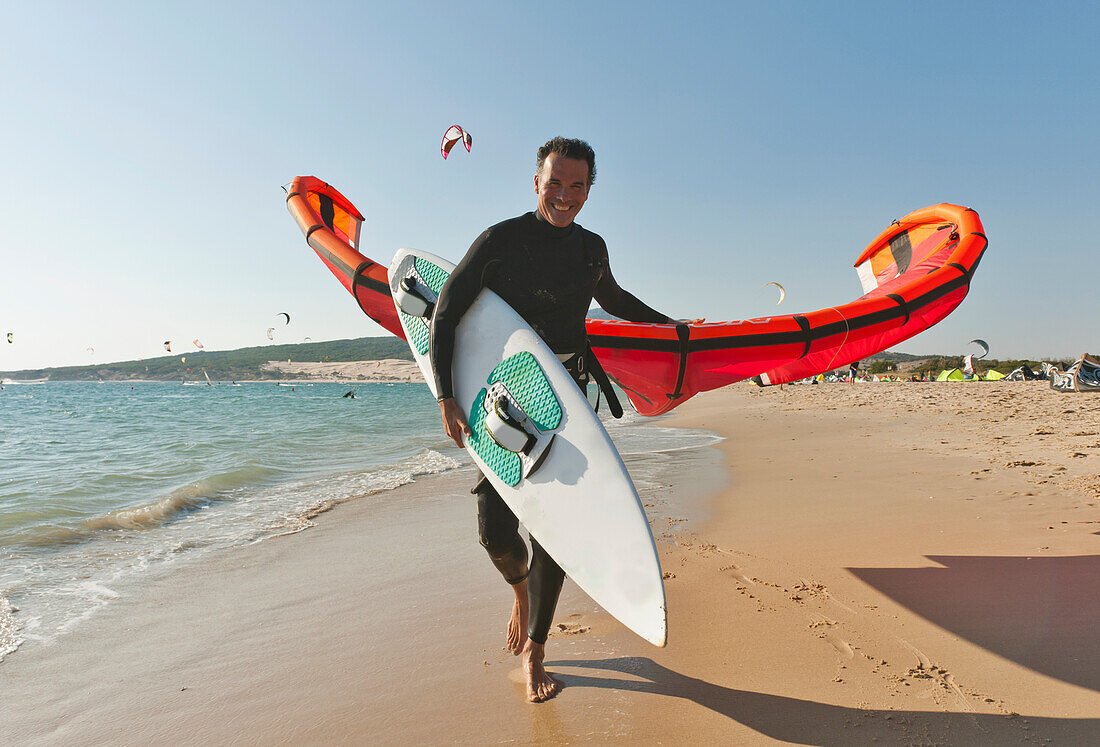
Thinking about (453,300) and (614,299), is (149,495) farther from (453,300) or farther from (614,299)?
(614,299)

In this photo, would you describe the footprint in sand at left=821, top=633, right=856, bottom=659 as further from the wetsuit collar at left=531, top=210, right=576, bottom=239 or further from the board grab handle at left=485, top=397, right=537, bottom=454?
the wetsuit collar at left=531, top=210, right=576, bottom=239

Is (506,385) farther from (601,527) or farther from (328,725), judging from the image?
(328,725)

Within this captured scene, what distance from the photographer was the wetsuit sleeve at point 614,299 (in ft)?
7.86

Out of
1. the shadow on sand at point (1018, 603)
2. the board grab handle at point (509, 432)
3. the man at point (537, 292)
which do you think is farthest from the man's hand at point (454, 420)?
the shadow on sand at point (1018, 603)

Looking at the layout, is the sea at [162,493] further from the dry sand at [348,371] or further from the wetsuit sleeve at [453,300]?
the dry sand at [348,371]

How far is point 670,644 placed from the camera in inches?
93.9

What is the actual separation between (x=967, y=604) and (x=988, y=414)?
33.8 ft

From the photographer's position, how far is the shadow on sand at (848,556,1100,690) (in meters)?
2.10

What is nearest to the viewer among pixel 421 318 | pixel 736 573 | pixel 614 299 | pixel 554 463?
pixel 554 463

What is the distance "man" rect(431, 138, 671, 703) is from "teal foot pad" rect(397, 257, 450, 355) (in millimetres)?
381

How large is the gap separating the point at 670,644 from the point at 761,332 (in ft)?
5.77

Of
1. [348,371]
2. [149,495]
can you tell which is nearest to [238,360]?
[348,371]

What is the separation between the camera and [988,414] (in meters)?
10.7

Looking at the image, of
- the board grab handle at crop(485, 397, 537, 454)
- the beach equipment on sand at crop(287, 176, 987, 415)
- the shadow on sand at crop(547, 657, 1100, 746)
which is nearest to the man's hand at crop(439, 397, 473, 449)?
the board grab handle at crop(485, 397, 537, 454)
